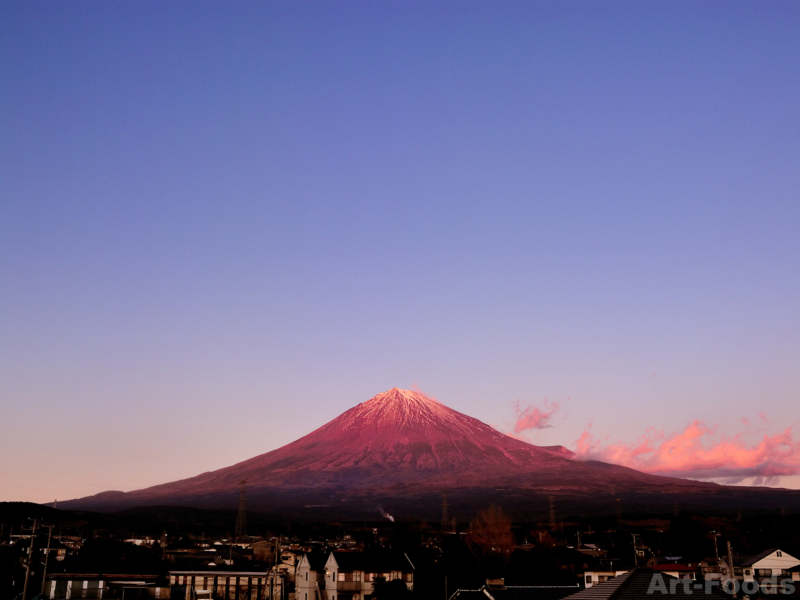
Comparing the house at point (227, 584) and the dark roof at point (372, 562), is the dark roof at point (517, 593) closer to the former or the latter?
the dark roof at point (372, 562)

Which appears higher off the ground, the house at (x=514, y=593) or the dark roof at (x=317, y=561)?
the dark roof at (x=317, y=561)

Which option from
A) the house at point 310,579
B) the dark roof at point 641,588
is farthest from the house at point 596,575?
the dark roof at point 641,588

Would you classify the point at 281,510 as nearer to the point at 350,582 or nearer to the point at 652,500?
the point at 652,500

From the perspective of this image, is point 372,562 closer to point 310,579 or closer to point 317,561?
point 310,579

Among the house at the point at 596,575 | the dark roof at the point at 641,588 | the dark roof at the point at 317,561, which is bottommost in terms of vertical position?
the house at the point at 596,575

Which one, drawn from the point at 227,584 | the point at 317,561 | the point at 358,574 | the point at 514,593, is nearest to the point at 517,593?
the point at 514,593
